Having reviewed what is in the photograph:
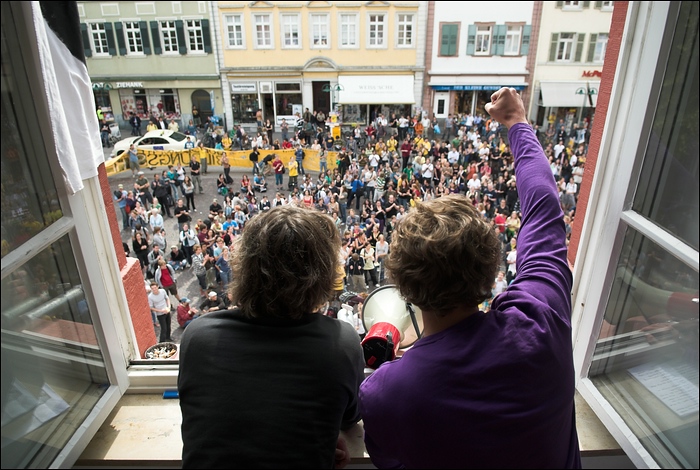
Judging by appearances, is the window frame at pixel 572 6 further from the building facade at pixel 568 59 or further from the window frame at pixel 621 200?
the window frame at pixel 621 200

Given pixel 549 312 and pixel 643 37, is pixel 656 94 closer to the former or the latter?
pixel 643 37

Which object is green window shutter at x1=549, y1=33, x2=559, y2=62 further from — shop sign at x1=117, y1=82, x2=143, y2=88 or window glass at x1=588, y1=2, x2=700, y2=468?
window glass at x1=588, y1=2, x2=700, y2=468

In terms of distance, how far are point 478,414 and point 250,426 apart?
437 mm

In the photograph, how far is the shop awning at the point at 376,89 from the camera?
15.6 meters

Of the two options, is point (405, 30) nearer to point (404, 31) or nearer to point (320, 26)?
point (404, 31)

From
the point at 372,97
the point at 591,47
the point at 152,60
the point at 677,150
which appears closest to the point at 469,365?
the point at 677,150

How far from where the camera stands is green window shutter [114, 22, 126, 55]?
15.2 m

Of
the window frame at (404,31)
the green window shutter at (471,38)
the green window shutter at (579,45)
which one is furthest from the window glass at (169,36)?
the green window shutter at (579,45)

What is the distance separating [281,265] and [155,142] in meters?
12.8

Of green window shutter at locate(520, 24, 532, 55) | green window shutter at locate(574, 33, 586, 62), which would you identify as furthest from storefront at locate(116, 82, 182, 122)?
green window shutter at locate(574, 33, 586, 62)

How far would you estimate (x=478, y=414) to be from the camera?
0.87 m

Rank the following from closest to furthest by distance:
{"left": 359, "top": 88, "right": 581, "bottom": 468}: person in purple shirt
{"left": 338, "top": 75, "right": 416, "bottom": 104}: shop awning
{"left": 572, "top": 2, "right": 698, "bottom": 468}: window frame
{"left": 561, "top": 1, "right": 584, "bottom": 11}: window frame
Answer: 1. {"left": 359, "top": 88, "right": 581, "bottom": 468}: person in purple shirt
2. {"left": 572, "top": 2, "right": 698, "bottom": 468}: window frame
3. {"left": 561, "top": 1, "right": 584, "bottom": 11}: window frame
4. {"left": 338, "top": 75, "right": 416, "bottom": 104}: shop awning

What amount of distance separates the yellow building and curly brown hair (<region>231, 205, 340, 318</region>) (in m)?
14.4

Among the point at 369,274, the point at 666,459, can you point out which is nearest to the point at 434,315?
the point at 666,459
